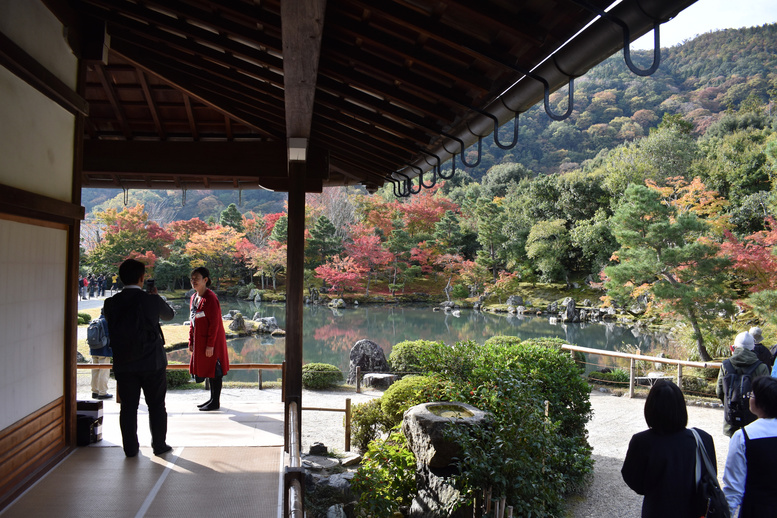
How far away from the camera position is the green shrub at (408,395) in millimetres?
Answer: 3789

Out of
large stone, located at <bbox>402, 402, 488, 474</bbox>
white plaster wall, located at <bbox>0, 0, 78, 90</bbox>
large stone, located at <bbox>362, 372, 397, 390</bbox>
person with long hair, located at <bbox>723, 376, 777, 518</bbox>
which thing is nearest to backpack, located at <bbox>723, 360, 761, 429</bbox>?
large stone, located at <bbox>402, 402, 488, 474</bbox>

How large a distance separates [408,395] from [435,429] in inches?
45.2

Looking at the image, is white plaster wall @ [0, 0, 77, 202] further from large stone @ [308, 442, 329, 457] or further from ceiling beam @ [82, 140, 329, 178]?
large stone @ [308, 442, 329, 457]

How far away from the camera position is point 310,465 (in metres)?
4.23

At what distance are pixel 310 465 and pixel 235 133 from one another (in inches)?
111

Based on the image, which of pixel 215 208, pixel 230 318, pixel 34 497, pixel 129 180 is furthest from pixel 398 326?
pixel 215 208

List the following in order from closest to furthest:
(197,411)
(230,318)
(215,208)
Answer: (197,411) < (230,318) < (215,208)

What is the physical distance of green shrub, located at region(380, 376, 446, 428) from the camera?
3.79m

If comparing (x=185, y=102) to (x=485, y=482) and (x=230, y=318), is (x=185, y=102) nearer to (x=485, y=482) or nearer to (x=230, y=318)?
(x=485, y=482)

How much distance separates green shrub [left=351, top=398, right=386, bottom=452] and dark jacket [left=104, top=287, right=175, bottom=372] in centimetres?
242

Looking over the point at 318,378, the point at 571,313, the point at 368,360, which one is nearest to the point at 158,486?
the point at 318,378

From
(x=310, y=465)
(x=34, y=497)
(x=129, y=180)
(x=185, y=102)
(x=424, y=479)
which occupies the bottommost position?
(x=310, y=465)

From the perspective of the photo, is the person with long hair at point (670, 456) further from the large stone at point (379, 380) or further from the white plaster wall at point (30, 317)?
the large stone at point (379, 380)

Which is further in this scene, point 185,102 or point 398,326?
point 398,326
